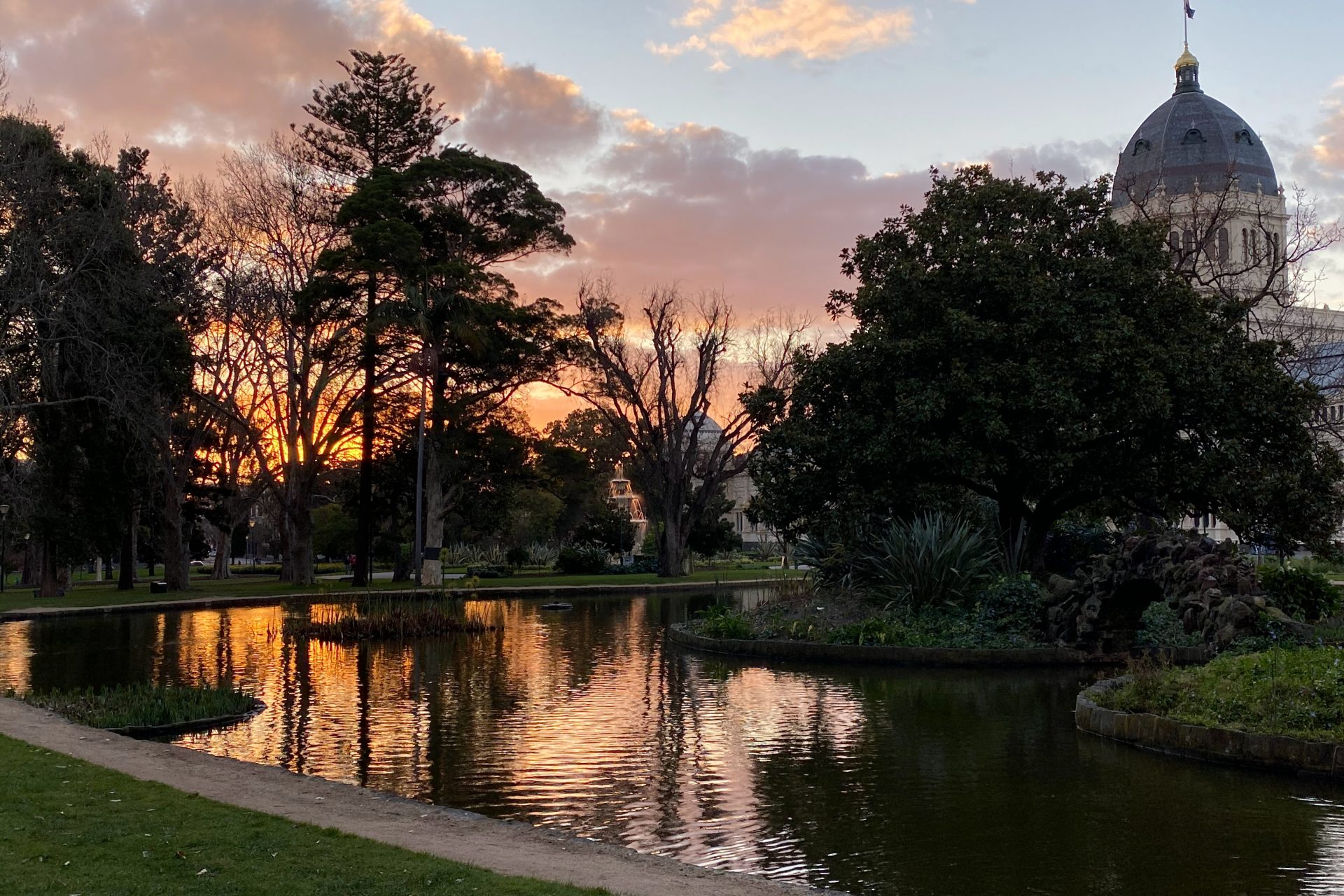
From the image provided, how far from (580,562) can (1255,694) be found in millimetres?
48702

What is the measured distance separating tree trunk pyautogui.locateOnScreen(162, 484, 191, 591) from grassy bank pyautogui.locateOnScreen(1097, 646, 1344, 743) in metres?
38.6

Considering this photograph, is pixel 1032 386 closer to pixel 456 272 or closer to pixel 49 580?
pixel 456 272

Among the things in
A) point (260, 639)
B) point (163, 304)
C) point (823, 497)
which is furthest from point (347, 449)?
point (823, 497)

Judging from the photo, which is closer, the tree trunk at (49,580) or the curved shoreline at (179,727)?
the curved shoreline at (179,727)

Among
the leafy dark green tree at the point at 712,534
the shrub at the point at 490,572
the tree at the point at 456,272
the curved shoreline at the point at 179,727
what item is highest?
the tree at the point at 456,272

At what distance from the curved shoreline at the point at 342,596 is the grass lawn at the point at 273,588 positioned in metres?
0.28

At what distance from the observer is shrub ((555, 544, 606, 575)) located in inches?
2361

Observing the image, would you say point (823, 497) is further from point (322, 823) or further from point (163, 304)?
point (163, 304)

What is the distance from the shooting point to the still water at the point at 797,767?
28.3 ft

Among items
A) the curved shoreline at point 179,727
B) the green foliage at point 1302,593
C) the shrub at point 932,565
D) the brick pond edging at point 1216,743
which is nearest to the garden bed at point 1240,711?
the brick pond edging at point 1216,743

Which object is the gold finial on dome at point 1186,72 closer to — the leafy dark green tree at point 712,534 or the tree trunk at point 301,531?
the leafy dark green tree at point 712,534

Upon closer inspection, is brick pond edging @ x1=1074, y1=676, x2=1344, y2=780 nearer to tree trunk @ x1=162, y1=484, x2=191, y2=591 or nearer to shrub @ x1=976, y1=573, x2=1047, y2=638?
shrub @ x1=976, y1=573, x2=1047, y2=638

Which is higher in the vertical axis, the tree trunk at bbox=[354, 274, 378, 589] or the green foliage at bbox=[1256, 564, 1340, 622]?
the tree trunk at bbox=[354, 274, 378, 589]

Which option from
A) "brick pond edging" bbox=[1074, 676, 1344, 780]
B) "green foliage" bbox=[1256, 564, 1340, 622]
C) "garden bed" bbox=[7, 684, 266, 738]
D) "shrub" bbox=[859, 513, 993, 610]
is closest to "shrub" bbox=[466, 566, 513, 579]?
"shrub" bbox=[859, 513, 993, 610]
